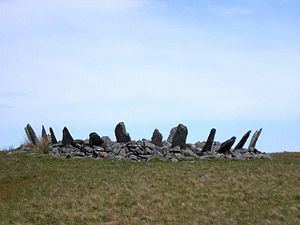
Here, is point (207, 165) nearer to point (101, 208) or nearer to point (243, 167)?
point (243, 167)

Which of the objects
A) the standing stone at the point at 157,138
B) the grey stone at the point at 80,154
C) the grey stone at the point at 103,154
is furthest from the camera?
the standing stone at the point at 157,138

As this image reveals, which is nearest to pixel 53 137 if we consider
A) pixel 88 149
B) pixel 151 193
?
pixel 88 149

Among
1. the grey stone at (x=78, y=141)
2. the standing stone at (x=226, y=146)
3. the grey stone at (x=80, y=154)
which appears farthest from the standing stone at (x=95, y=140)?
the standing stone at (x=226, y=146)

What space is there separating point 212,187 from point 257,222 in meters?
4.69

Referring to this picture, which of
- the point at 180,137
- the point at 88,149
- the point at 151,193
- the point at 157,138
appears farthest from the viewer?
the point at 157,138

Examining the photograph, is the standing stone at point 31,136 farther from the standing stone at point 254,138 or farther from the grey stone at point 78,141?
the standing stone at point 254,138

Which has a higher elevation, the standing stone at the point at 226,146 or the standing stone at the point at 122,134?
the standing stone at the point at 122,134

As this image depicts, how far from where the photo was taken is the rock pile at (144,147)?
30.8 metres

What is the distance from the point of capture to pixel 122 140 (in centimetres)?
3400

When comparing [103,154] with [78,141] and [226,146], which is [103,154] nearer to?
[78,141]

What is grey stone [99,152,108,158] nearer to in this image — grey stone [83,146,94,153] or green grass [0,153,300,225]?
grey stone [83,146,94,153]

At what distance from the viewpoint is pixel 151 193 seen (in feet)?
64.2

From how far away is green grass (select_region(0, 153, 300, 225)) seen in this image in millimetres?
16812

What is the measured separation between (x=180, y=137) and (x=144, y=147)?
2.51 m
